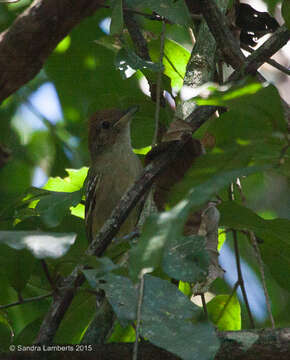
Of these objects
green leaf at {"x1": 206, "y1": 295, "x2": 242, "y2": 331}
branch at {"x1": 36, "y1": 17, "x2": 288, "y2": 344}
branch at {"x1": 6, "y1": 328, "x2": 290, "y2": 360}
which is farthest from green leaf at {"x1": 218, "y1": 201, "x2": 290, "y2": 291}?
branch at {"x1": 6, "y1": 328, "x2": 290, "y2": 360}

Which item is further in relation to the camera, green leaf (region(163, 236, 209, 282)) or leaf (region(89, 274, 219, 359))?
green leaf (region(163, 236, 209, 282))

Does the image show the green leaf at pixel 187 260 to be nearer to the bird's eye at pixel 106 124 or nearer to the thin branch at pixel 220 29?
the thin branch at pixel 220 29

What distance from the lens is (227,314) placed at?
12.6 ft

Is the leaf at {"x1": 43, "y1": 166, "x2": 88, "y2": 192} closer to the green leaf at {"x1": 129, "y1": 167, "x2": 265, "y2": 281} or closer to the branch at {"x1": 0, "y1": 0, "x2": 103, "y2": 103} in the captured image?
the branch at {"x1": 0, "y1": 0, "x2": 103, "y2": 103}

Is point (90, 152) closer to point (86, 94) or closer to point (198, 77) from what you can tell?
point (86, 94)

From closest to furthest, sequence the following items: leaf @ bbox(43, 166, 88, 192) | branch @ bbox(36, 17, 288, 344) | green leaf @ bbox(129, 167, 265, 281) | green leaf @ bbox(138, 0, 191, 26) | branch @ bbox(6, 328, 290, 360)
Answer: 1. green leaf @ bbox(129, 167, 265, 281)
2. branch @ bbox(36, 17, 288, 344)
3. branch @ bbox(6, 328, 290, 360)
4. green leaf @ bbox(138, 0, 191, 26)
5. leaf @ bbox(43, 166, 88, 192)

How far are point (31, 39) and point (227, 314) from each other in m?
2.16

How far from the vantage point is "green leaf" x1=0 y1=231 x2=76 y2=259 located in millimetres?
2098

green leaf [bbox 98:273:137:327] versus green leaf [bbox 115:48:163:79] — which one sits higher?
green leaf [bbox 115:48:163:79]

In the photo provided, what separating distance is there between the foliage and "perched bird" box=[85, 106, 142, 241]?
0.23 metres

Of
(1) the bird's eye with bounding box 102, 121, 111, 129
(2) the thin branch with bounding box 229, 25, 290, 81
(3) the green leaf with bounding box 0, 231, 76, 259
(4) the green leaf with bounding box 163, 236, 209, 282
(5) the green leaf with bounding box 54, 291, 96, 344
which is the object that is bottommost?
(1) the bird's eye with bounding box 102, 121, 111, 129

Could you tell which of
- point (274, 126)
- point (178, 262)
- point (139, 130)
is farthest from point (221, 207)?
point (139, 130)

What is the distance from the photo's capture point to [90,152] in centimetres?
655

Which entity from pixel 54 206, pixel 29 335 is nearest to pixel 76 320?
pixel 29 335
